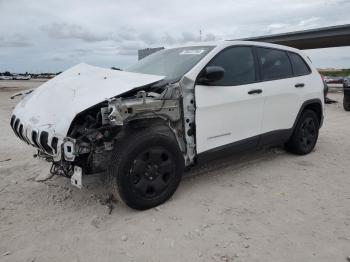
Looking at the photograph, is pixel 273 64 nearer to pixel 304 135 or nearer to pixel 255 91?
pixel 255 91

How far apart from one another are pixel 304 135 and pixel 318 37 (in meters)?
30.9

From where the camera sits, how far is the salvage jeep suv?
356cm

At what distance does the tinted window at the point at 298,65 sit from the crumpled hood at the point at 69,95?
2.72m

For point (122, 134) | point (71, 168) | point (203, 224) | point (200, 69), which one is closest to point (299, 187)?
point (203, 224)

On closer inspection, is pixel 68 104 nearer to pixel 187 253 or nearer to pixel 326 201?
pixel 187 253

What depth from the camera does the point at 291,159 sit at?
19.3ft

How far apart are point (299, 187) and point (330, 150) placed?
2287mm

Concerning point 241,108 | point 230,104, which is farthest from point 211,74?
point 241,108

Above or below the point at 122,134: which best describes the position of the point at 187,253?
below

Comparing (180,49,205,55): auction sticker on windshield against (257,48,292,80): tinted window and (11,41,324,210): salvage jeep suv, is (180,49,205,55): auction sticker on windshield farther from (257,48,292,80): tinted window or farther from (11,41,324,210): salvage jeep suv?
(257,48,292,80): tinted window

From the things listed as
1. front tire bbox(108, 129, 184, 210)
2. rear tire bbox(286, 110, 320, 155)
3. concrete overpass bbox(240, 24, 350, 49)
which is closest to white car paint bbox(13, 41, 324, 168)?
front tire bbox(108, 129, 184, 210)

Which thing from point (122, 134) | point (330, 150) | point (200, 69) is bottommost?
point (330, 150)

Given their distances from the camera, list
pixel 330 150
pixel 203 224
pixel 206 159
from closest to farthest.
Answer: pixel 203 224
pixel 206 159
pixel 330 150

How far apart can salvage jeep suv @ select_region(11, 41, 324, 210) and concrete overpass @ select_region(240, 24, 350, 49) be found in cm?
2958
